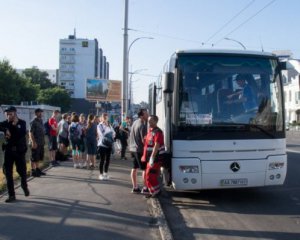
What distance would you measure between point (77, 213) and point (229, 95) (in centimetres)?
384

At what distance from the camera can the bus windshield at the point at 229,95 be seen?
9.40 m

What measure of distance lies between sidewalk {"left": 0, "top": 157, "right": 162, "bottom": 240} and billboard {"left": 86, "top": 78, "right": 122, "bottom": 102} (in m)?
25.1

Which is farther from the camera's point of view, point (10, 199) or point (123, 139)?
point (123, 139)

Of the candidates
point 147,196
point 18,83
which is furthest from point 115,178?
point 18,83

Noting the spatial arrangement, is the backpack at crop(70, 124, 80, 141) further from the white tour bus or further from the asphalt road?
the white tour bus

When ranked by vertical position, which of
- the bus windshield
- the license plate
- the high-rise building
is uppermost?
the high-rise building

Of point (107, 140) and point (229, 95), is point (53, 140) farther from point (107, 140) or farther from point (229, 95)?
point (229, 95)

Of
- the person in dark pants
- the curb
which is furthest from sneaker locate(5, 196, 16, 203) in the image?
the person in dark pants

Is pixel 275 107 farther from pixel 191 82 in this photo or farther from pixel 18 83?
pixel 18 83

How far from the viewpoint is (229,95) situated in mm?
9570

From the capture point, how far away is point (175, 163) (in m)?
9.38

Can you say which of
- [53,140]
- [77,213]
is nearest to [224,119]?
[77,213]

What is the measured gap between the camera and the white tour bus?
9.32m

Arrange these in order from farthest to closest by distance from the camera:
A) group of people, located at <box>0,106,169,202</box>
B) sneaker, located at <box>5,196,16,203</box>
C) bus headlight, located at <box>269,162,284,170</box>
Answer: bus headlight, located at <box>269,162,284,170</box>, group of people, located at <box>0,106,169,202</box>, sneaker, located at <box>5,196,16,203</box>
